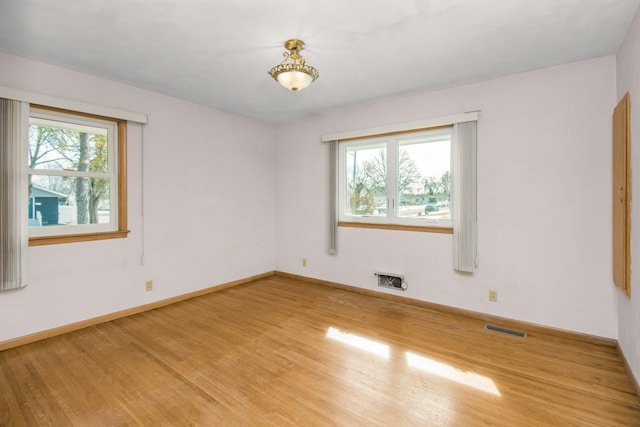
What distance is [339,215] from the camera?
15.1 feet

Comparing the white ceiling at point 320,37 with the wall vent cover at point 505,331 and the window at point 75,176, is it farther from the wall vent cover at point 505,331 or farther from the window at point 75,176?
the wall vent cover at point 505,331

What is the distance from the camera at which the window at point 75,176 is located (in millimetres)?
2912

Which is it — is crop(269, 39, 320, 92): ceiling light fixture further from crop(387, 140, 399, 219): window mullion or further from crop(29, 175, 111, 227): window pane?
crop(29, 175, 111, 227): window pane

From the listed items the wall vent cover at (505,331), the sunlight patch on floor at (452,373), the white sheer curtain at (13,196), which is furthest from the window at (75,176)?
the wall vent cover at (505,331)

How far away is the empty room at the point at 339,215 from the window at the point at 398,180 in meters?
0.03

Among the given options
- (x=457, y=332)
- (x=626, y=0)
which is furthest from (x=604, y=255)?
(x=626, y=0)

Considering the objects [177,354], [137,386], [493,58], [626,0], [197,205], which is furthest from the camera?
[197,205]

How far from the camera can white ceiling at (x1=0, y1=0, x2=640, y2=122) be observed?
81.6 inches

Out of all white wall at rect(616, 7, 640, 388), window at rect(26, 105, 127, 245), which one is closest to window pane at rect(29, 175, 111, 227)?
window at rect(26, 105, 127, 245)

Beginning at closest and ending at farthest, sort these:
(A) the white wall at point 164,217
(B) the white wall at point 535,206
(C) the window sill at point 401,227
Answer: (B) the white wall at point 535,206, (A) the white wall at point 164,217, (C) the window sill at point 401,227

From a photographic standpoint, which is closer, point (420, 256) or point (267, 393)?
point (267, 393)

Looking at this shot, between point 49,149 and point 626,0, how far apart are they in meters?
4.80

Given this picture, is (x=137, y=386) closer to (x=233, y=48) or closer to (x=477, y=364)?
(x=477, y=364)

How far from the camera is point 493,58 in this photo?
110 inches
